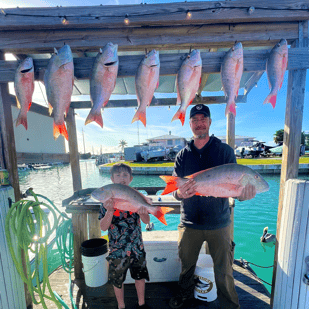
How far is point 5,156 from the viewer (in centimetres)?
194

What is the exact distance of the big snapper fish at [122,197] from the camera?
5.82ft

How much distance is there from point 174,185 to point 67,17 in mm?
1925

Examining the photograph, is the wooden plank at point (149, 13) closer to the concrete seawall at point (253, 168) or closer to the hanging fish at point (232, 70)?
the hanging fish at point (232, 70)

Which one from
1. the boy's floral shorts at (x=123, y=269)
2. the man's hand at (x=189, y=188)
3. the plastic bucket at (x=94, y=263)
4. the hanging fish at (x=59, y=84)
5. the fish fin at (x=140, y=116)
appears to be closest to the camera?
the hanging fish at (x=59, y=84)

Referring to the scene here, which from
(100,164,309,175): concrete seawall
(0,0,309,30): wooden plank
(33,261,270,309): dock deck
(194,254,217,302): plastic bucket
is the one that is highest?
(0,0,309,30): wooden plank

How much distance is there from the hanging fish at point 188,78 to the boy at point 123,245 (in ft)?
3.42

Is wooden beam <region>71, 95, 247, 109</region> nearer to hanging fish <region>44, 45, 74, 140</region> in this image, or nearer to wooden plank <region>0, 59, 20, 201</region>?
wooden plank <region>0, 59, 20, 201</region>

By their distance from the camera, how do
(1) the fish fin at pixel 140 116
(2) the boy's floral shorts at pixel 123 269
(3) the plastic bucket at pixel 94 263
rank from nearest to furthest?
(1) the fish fin at pixel 140 116
(2) the boy's floral shorts at pixel 123 269
(3) the plastic bucket at pixel 94 263

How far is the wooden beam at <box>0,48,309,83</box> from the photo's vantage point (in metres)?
1.69

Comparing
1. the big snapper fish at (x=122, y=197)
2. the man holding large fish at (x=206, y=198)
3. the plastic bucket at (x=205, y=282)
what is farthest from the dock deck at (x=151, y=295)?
the big snapper fish at (x=122, y=197)

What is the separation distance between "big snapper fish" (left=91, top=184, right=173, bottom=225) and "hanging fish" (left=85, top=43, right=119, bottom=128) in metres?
0.67

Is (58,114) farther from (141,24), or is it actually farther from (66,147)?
(66,147)

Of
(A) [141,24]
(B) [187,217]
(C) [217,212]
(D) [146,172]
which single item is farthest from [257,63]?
(D) [146,172]

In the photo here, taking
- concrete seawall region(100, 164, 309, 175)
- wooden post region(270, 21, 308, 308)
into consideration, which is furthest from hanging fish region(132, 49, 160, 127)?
concrete seawall region(100, 164, 309, 175)
